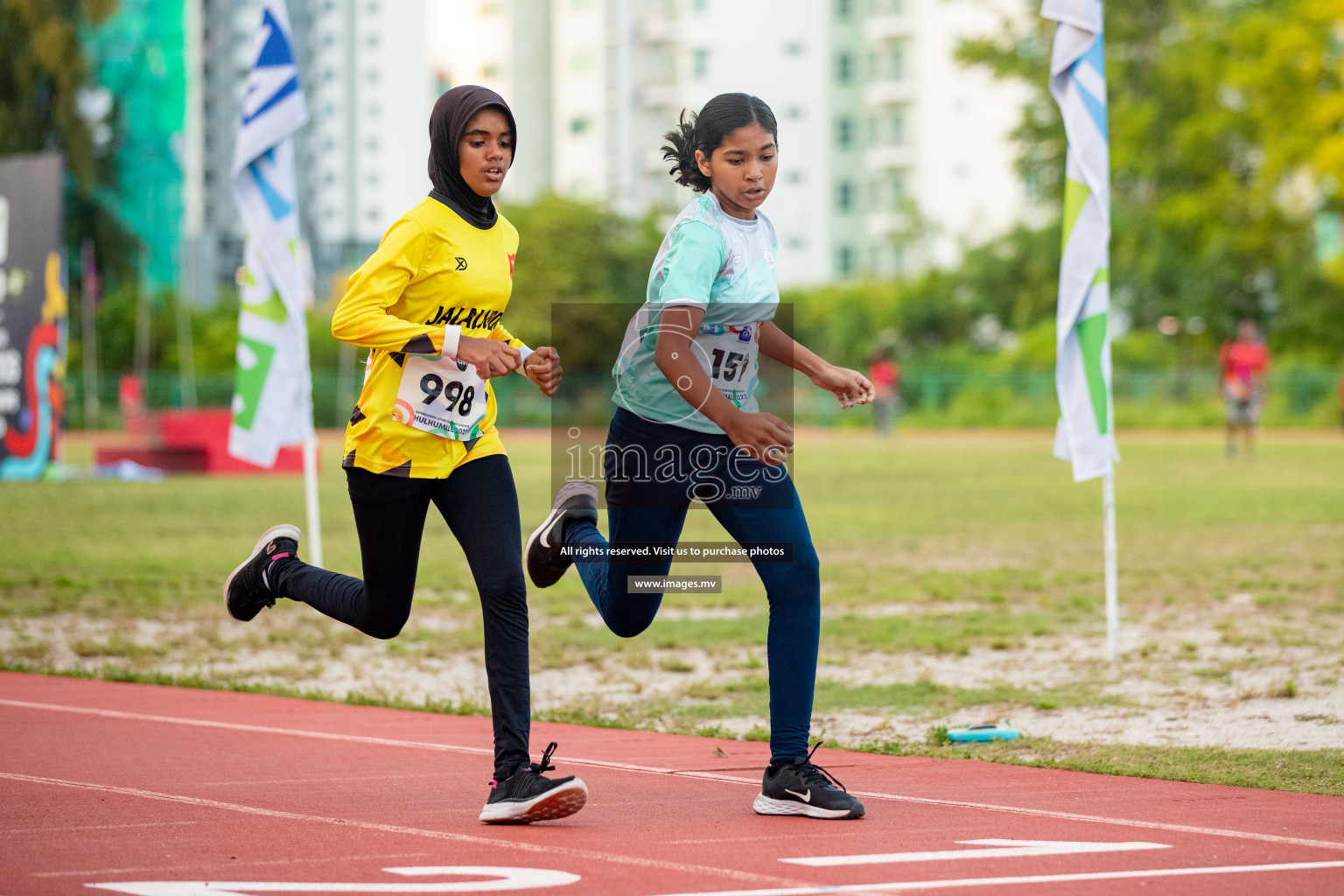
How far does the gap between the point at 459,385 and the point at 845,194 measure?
84807mm

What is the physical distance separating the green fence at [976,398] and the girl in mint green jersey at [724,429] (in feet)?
139

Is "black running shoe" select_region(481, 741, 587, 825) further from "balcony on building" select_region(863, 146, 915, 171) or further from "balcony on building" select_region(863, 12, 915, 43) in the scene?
"balcony on building" select_region(863, 12, 915, 43)

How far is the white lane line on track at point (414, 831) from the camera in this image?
14.9 ft

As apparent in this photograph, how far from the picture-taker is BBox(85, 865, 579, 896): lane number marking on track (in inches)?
166

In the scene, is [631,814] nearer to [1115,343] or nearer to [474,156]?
[474,156]

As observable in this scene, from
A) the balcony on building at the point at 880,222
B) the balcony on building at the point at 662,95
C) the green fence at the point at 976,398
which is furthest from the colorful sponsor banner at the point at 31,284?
the balcony on building at the point at 662,95

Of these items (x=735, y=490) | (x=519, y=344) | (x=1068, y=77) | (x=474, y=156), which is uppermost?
(x=1068, y=77)

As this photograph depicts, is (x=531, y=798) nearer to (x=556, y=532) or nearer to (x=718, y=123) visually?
(x=556, y=532)

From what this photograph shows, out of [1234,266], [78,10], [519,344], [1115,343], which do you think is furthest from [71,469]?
[1234,266]

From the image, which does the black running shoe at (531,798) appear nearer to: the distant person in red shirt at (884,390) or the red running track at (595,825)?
the red running track at (595,825)

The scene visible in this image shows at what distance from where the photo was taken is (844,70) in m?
88.8

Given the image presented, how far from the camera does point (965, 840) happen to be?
5.00 metres

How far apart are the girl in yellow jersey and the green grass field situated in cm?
218

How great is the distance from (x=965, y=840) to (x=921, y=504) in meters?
17.6
